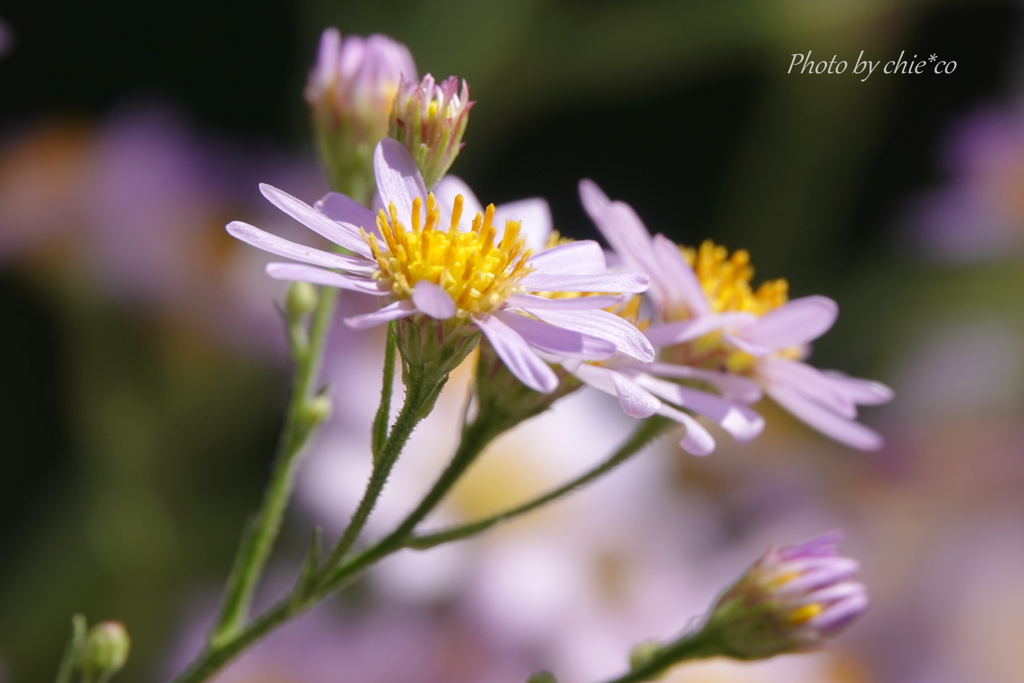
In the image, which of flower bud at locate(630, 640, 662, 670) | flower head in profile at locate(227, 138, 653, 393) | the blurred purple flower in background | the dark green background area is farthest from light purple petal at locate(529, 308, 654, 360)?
the blurred purple flower in background

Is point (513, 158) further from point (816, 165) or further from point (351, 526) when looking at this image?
point (351, 526)

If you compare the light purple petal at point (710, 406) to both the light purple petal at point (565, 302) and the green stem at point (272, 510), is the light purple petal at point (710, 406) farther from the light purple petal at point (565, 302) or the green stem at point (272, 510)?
the green stem at point (272, 510)

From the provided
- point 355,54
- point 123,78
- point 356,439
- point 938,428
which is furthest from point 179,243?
point 938,428

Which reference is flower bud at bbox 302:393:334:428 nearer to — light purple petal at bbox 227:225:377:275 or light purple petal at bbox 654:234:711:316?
light purple petal at bbox 227:225:377:275

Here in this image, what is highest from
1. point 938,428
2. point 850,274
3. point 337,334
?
point 850,274

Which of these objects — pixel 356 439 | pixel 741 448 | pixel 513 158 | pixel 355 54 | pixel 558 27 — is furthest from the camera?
pixel 513 158

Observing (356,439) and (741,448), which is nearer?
(356,439)
